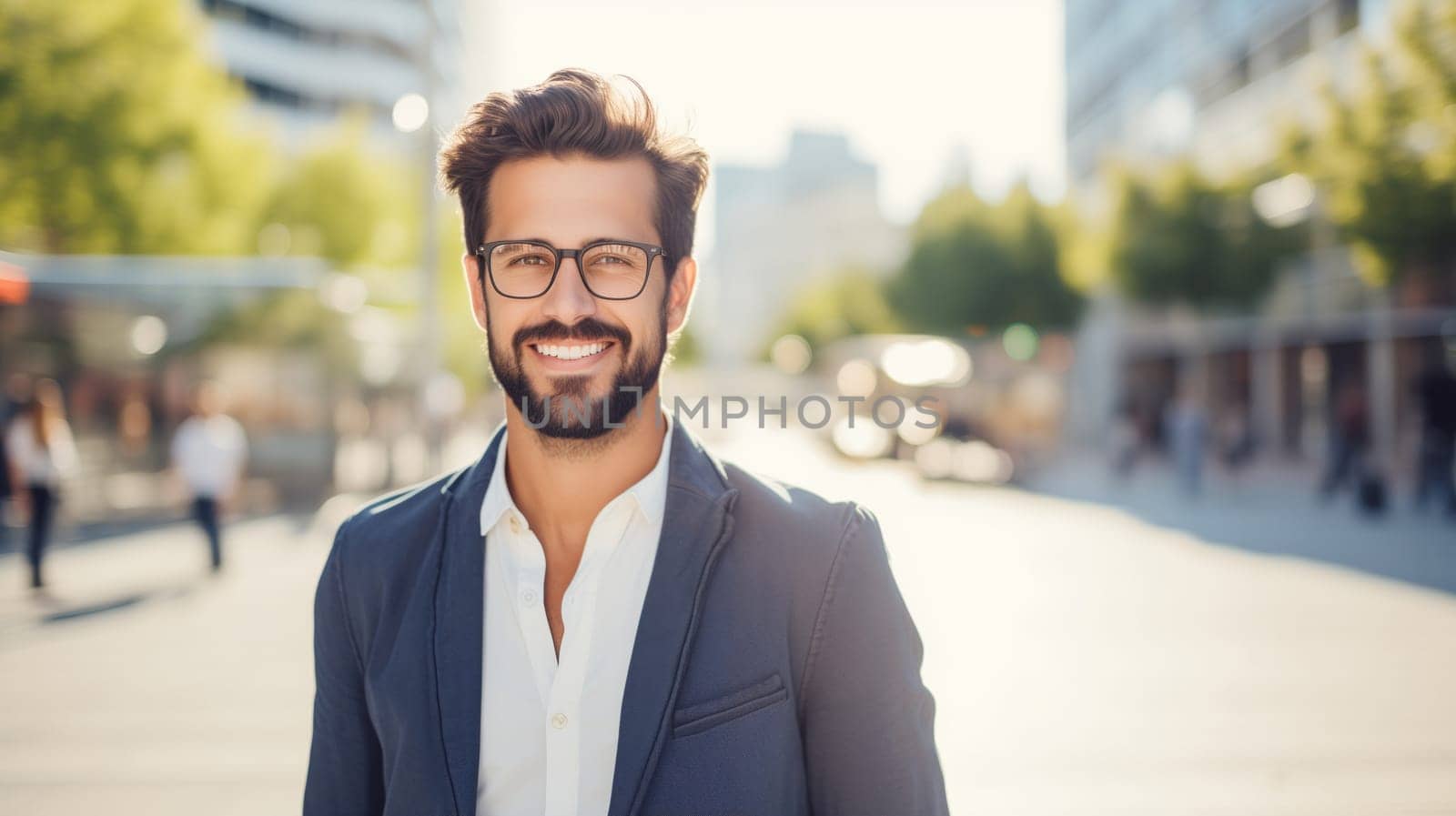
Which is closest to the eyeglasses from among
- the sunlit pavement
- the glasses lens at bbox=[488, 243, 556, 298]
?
the glasses lens at bbox=[488, 243, 556, 298]

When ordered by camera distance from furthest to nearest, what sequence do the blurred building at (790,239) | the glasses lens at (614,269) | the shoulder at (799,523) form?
the blurred building at (790,239) < the glasses lens at (614,269) < the shoulder at (799,523)

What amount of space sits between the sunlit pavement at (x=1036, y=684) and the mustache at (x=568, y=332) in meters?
3.29

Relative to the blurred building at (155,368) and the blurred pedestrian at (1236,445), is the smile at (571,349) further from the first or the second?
the blurred pedestrian at (1236,445)

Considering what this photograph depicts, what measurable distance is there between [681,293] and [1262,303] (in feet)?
91.9

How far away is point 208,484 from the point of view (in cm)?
1036

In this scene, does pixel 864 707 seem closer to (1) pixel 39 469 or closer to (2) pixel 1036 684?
(2) pixel 1036 684

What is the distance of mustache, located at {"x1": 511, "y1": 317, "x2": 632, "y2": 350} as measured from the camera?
1850 millimetres

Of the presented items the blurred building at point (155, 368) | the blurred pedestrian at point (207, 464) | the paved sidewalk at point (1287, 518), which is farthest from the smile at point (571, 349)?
the blurred building at point (155, 368)

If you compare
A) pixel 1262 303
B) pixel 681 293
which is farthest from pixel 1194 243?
pixel 681 293

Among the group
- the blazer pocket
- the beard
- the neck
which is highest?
the beard

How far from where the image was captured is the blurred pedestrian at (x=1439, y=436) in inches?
560

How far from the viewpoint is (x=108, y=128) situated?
68.7 feet

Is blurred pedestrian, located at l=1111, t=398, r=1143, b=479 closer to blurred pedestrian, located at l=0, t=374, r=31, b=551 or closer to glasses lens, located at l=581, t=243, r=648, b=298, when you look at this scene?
blurred pedestrian, located at l=0, t=374, r=31, b=551

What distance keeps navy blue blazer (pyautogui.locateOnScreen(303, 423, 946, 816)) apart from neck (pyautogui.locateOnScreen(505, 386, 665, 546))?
128 mm
